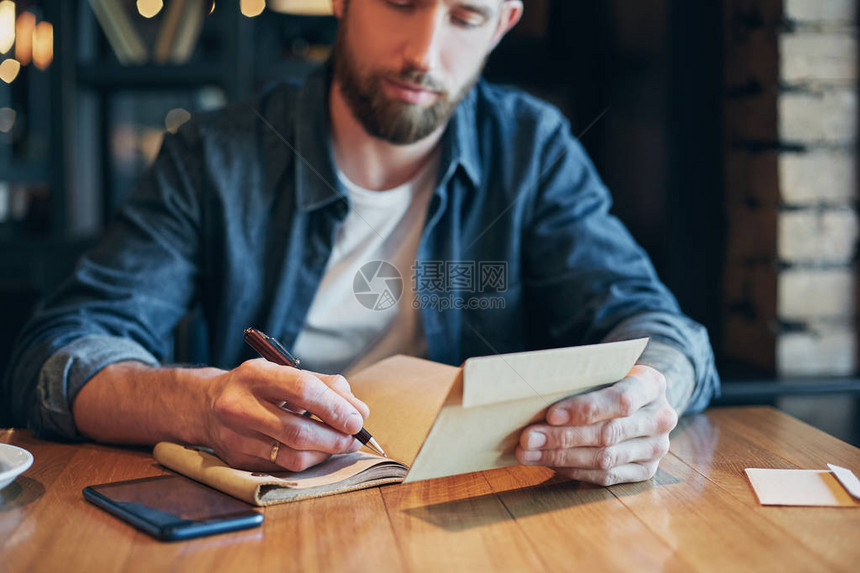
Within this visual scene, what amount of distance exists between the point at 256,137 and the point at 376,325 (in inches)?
13.9

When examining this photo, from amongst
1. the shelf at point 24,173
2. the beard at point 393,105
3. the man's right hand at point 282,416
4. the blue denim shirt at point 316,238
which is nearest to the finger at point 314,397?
the man's right hand at point 282,416

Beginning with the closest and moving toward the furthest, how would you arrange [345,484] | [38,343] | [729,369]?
[345,484] → [38,343] → [729,369]

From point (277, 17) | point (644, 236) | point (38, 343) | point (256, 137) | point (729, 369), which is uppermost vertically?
point (277, 17)

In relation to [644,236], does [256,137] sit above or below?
above

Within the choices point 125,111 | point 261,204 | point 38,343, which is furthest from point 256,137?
point 125,111

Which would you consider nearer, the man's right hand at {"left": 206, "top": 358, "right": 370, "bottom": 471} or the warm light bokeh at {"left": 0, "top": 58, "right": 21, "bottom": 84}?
the man's right hand at {"left": 206, "top": 358, "right": 370, "bottom": 471}

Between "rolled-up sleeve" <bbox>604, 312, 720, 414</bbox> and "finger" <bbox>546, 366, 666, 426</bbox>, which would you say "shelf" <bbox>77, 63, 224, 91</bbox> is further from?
"finger" <bbox>546, 366, 666, 426</bbox>

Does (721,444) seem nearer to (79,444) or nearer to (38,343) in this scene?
(79,444)

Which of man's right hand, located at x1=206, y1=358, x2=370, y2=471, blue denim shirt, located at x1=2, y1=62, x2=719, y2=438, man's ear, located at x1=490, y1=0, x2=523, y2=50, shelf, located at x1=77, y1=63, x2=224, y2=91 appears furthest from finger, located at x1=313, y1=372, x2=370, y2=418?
shelf, located at x1=77, y1=63, x2=224, y2=91

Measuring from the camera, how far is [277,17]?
7.11ft

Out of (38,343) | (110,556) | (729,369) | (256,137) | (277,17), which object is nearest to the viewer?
(110,556)

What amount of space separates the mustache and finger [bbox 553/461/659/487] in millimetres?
654

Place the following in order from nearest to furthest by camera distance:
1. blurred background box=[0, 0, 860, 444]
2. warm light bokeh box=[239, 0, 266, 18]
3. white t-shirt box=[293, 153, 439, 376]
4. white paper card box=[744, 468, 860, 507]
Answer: white paper card box=[744, 468, 860, 507], white t-shirt box=[293, 153, 439, 376], blurred background box=[0, 0, 860, 444], warm light bokeh box=[239, 0, 266, 18]

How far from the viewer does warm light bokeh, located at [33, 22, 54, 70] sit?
2133 mm
